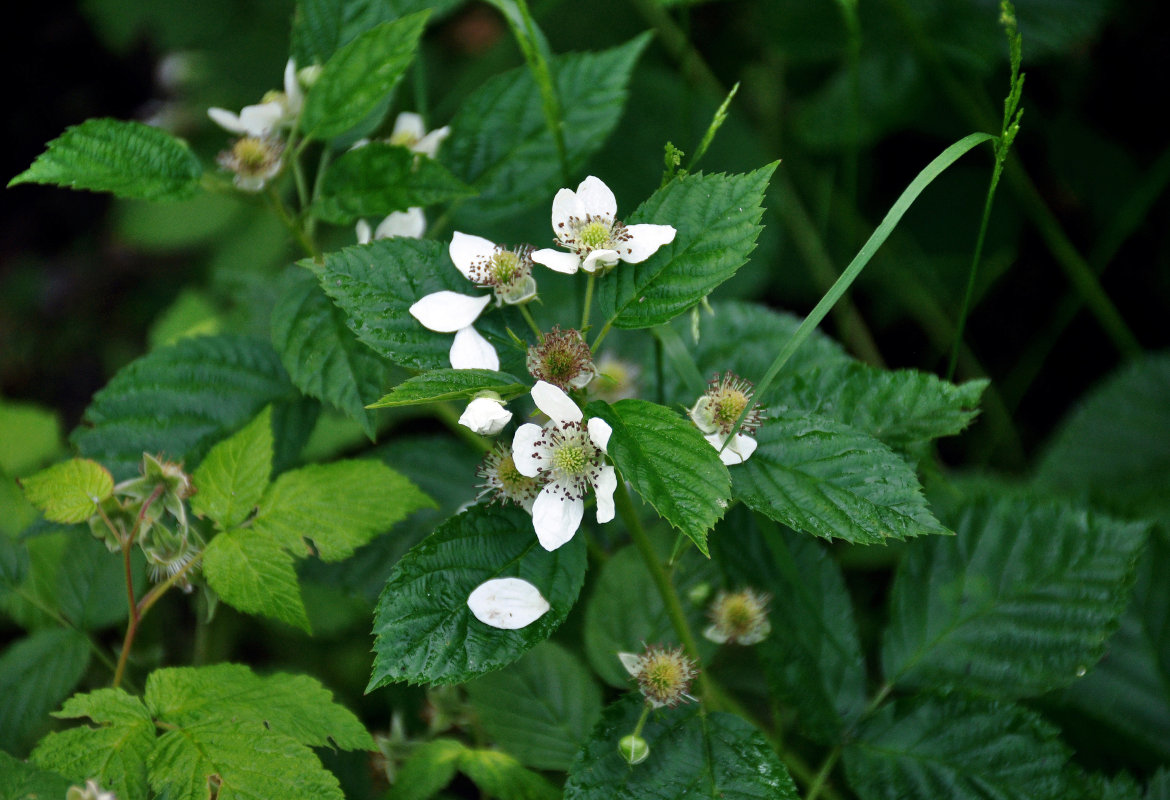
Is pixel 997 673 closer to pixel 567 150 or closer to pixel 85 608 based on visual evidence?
pixel 567 150

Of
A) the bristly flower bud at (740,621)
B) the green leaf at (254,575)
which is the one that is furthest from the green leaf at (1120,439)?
the green leaf at (254,575)

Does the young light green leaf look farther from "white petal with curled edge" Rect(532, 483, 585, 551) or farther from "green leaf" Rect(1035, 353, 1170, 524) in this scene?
"green leaf" Rect(1035, 353, 1170, 524)

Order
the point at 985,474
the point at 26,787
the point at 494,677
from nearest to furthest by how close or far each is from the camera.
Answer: the point at 26,787, the point at 494,677, the point at 985,474

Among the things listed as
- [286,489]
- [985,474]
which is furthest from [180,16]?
[985,474]

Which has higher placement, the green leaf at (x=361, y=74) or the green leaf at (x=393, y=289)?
the green leaf at (x=361, y=74)

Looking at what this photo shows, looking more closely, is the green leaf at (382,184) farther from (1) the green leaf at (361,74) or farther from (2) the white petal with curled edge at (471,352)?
(2) the white petal with curled edge at (471,352)

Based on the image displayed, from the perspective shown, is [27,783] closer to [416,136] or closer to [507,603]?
[507,603]

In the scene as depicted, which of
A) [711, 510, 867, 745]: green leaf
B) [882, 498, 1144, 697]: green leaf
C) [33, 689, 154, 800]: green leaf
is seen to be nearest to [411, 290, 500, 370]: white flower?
[711, 510, 867, 745]: green leaf

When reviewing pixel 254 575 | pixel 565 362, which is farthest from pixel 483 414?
pixel 254 575
